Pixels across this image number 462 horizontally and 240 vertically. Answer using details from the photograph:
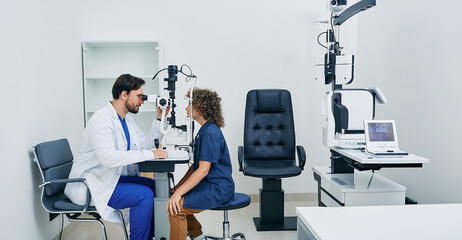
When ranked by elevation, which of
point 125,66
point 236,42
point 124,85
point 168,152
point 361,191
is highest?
point 236,42

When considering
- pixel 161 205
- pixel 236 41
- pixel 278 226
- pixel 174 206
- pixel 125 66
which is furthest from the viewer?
pixel 236 41

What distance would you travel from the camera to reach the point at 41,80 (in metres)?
2.79

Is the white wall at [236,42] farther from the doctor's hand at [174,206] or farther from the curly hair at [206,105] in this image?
the doctor's hand at [174,206]

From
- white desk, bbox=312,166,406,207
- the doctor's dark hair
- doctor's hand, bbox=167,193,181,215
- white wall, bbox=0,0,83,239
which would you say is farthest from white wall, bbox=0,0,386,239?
doctor's hand, bbox=167,193,181,215

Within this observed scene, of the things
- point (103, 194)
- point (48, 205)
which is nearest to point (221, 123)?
point (103, 194)

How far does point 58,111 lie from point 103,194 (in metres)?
1.04

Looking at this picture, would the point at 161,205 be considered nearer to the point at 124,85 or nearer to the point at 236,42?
the point at 124,85

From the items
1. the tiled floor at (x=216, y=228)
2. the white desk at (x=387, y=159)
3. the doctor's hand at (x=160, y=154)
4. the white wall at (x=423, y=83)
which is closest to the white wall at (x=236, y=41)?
the tiled floor at (x=216, y=228)

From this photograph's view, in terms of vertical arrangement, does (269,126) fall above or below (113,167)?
above

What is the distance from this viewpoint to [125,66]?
3.88 m

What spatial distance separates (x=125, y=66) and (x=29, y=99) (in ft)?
4.52

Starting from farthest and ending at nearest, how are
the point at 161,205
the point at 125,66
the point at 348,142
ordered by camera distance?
the point at 125,66
the point at 348,142
the point at 161,205

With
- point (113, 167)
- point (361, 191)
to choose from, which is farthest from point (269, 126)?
point (113, 167)

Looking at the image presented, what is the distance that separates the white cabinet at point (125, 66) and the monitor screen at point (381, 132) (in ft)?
7.35
